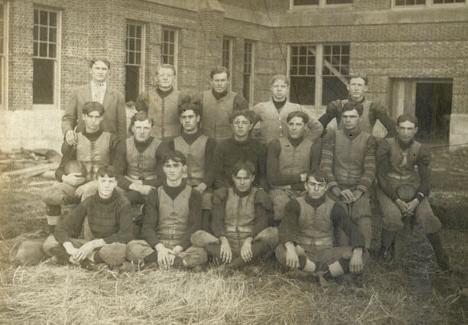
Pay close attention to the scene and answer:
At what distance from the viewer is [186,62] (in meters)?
15.9

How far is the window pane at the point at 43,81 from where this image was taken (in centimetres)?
1237

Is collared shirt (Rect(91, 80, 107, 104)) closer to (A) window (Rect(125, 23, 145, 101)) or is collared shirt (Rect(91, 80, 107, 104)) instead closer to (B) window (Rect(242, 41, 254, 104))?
(A) window (Rect(125, 23, 145, 101))

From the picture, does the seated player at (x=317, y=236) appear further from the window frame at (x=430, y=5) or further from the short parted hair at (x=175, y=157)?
the window frame at (x=430, y=5)

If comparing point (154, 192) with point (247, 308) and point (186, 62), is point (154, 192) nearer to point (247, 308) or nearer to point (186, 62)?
point (247, 308)

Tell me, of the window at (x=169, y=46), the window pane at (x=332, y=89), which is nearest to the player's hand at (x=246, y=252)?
the window at (x=169, y=46)

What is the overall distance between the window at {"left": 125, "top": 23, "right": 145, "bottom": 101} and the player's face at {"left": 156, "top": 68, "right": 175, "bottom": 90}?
782 centimetres

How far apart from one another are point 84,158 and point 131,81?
27.8 ft

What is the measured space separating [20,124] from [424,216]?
8.51 m


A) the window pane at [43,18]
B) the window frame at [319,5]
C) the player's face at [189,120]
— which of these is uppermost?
the window frame at [319,5]

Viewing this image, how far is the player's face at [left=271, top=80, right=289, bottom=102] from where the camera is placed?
254 inches

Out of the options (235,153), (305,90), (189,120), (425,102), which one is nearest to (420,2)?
(425,102)

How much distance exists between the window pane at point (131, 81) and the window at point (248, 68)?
457 centimetres

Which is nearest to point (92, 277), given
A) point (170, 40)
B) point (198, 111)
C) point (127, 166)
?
point (127, 166)

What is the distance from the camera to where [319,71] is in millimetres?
18922
